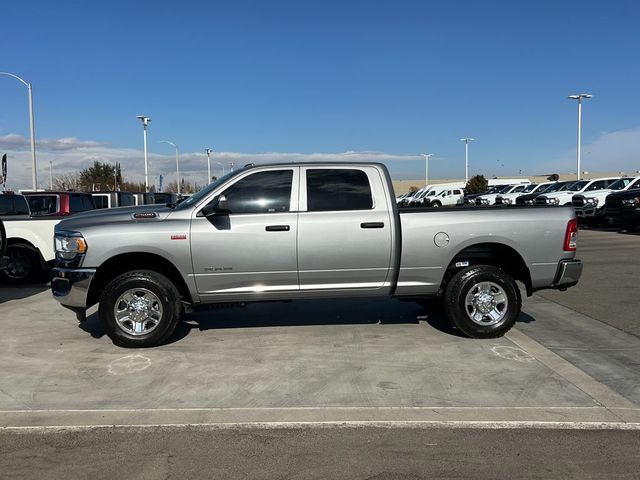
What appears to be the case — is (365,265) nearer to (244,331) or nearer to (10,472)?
(244,331)

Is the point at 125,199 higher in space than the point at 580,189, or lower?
lower

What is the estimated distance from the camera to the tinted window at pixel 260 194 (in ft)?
20.2

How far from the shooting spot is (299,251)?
6.04 meters

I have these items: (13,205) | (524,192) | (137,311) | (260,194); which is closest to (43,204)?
(13,205)

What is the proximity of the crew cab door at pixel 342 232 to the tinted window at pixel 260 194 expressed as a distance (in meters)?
0.21

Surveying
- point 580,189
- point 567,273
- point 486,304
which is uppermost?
point 580,189

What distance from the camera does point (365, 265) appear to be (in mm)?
6164

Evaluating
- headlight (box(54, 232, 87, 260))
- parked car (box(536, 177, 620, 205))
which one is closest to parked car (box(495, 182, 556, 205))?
parked car (box(536, 177, 620, 205))

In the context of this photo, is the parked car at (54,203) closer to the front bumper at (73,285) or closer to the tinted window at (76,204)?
the tinted window at (76,204)

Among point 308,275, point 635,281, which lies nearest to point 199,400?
point 308,275

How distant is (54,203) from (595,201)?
21.6m

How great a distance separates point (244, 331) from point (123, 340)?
1.47 meters

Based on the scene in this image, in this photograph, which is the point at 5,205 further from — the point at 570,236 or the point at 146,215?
the point at 570,236

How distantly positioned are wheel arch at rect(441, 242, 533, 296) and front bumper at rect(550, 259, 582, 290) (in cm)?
32
